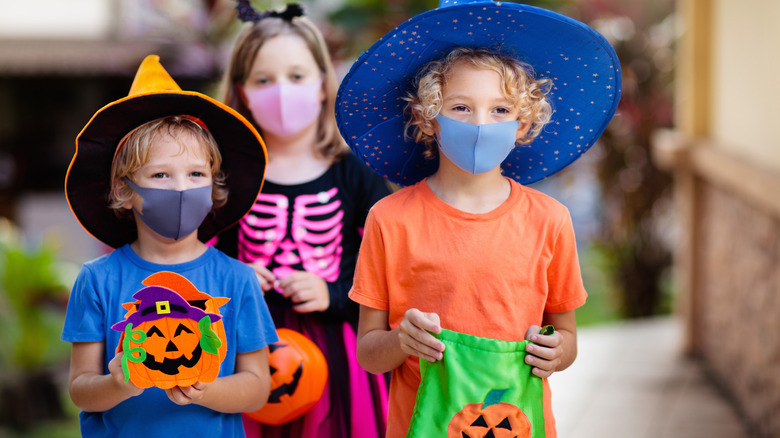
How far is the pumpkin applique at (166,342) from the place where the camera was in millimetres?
1685

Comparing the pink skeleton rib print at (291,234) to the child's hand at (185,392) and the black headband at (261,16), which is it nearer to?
the black headband at (261,16)

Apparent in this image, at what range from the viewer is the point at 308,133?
8.13ft

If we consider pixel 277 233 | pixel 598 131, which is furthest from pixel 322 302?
pixel 598 131

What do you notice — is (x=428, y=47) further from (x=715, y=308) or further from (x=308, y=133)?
(x=715, y=308)

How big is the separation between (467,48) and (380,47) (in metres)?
0.19

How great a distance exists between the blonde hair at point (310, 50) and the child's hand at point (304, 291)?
15.2 inches

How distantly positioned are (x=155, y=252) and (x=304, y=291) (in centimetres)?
50

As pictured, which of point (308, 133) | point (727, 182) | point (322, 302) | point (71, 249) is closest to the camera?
point (322, 302)

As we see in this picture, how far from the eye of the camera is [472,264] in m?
1.79

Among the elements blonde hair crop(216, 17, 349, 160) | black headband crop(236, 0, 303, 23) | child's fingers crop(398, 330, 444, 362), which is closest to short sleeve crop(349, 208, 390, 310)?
child's fingers crop(398, 330, 444, 362)

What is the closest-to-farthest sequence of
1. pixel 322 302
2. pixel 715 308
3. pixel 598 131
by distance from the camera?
pixel 598 131 → pixel 322 302 → pixel 715 308

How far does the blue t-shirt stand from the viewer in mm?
1855

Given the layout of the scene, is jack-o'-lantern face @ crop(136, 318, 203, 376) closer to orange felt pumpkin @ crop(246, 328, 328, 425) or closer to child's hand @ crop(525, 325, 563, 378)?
orange felt pumpkin @ crop(246, 328, 328, 425)

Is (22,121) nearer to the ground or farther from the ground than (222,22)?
nearer to the ground
